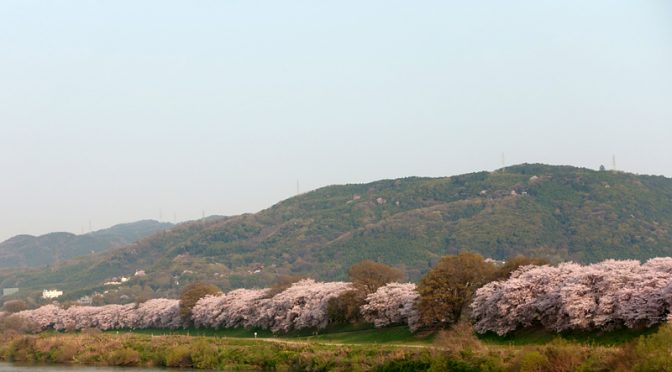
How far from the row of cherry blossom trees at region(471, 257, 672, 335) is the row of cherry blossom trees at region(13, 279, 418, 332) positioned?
10.0 meters

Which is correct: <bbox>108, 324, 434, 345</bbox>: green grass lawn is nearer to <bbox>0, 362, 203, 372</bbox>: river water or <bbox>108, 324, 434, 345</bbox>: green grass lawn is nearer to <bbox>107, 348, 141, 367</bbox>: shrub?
<bbox>0, 362, 203, 372</bbox>: river water

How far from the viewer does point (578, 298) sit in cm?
6112

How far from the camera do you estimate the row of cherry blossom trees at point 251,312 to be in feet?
275

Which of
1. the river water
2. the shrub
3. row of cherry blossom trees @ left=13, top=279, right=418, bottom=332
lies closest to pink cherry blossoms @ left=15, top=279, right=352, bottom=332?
row of cherry blossom trees @ left=13, top=279, right=418, bottom=332

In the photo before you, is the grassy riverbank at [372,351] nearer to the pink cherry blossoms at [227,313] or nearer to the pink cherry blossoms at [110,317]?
the pink cherry blossoms at [227,313]

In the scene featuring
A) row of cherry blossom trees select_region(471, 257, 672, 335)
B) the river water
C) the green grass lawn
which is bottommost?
the river water

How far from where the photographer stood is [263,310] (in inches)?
4008

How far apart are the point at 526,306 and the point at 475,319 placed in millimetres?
6453

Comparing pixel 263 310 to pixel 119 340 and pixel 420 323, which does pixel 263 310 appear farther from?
pixel 420 323

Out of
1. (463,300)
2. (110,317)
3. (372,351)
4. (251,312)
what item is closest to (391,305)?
(463,300)

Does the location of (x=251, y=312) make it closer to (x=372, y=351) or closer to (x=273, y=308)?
(x=273, y=308)

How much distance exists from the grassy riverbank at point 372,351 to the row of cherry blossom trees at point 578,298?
1057 mm

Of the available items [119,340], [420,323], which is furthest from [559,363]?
[119,340]

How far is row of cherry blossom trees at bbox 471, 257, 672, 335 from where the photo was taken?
57.1 m
